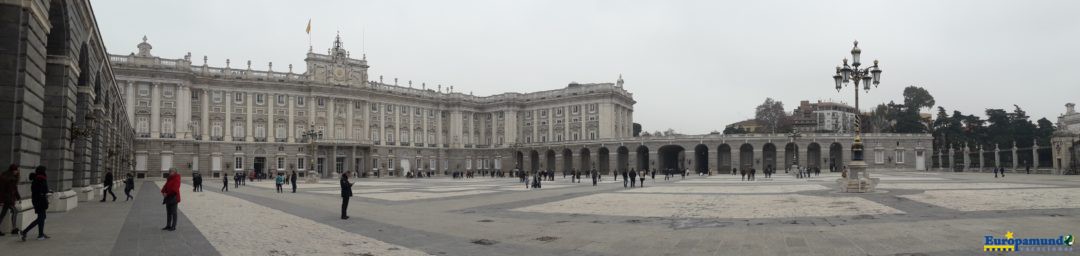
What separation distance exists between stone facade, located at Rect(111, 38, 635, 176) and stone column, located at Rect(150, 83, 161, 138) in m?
0.11

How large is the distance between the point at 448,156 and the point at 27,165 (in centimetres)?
8391

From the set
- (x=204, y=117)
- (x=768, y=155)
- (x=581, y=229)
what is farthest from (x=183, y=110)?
(x=768, y=155)

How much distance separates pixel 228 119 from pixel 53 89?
61946mm

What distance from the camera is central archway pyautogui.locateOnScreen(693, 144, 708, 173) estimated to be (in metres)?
83.2

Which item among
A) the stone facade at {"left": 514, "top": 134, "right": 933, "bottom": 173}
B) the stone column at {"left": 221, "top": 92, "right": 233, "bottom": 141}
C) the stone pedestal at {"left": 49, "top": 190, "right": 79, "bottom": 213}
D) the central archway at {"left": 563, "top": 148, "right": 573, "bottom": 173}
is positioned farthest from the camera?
the central archway at {"left": 563, "top": 148, "right": 573, "bottom": 173}

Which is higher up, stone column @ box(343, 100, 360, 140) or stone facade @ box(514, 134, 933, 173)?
stone column @ box(343, 100, 360, 140)

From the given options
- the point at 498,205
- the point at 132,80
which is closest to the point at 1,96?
the point at 498,205

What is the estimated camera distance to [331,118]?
269ft

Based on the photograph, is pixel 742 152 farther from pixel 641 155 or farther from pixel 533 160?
pixel 533 160

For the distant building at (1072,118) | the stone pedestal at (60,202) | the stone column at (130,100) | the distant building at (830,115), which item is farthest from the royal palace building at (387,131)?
the distant building at (830,115)

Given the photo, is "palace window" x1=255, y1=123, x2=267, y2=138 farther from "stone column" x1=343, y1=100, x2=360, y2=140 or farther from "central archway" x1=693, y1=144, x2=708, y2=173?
"central archway" x1=693, y1=144, x2=708, y2=173

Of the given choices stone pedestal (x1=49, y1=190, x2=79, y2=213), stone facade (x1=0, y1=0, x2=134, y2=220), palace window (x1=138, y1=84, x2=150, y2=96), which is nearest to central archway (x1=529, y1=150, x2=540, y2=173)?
palace window (x1=138, y1=84, x2=150, y2=96)

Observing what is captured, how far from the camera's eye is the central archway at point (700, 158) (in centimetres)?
8325
